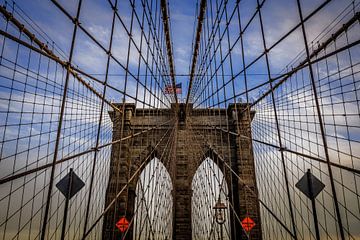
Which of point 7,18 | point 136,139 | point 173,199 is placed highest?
point 7,18

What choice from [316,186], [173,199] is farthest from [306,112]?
[173,199]

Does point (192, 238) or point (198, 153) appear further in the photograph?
point (198, 153)

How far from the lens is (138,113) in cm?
1070

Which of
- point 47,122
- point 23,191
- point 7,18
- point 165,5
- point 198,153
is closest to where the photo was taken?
point 7,18

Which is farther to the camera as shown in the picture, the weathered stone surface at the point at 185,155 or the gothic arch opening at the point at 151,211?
the weathered stone surface at the point at 185,155

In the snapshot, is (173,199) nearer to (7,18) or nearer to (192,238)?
(192,238)

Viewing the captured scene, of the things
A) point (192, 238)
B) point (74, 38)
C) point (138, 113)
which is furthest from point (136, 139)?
point (74, 38)

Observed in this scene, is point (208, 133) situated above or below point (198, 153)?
above

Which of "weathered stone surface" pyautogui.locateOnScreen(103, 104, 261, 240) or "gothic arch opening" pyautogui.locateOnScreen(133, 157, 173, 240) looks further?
"weathered stone surface" pyautogui.locateOnScreen(103, 104, 261, 240)

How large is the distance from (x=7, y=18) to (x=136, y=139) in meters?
8.23

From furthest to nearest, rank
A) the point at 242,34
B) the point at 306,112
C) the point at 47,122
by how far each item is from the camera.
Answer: the point at 306,112
the point at 47,122
the point at 242,34

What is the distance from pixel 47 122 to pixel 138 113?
24.1 ft

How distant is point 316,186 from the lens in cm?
133

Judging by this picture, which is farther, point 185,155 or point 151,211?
point 185,155
